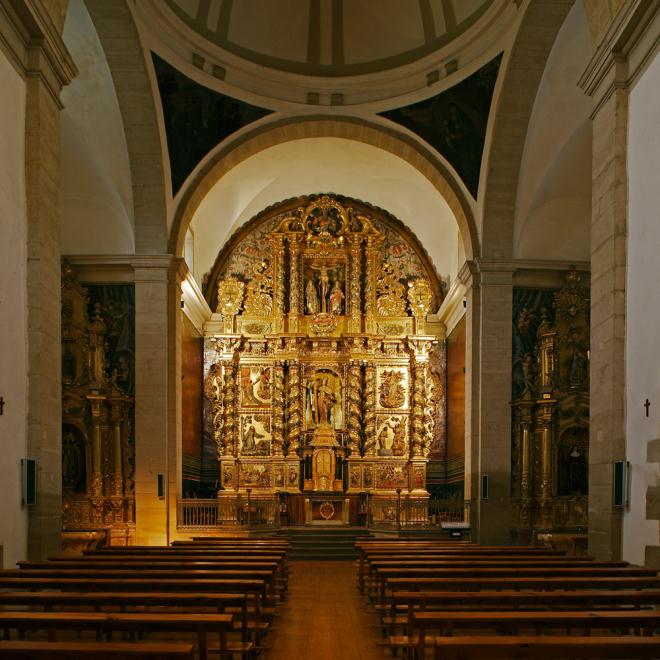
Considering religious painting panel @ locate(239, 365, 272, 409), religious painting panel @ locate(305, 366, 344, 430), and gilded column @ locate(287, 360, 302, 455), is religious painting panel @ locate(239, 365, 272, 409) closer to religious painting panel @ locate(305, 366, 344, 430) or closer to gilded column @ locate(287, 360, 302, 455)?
gilded column @ locate(287, 360, 302, 455)

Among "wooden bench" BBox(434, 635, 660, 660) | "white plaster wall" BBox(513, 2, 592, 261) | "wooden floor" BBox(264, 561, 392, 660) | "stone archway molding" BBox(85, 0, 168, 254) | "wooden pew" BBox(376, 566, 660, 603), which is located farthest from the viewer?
"white plaster wall" BBox(513, 2, 592, 261)

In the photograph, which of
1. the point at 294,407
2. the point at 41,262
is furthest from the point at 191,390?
the point at 41,262

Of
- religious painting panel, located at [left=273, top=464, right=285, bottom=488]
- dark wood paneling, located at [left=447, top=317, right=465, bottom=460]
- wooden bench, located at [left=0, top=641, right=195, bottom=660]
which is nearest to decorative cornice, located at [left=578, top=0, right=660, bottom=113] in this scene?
wooden bench, located at [left=0, top=641, right=195, bottom=660]

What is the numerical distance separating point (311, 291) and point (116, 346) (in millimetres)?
7918

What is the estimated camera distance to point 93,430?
629 inches

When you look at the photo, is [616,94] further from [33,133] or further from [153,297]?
[153,297]

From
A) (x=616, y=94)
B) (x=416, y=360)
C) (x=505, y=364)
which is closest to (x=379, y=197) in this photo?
(x=416, y=360)

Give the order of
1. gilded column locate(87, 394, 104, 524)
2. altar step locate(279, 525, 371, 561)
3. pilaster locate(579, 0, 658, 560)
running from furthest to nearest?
altar step locate(279, 525, 371, 561)
gilded column locate(87, 394, 104, 524)
pilaster locate(579, 0, 658, 560)

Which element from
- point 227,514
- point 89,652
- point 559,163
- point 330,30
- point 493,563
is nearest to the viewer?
point 89,652

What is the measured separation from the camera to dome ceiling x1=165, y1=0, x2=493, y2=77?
1627 cm

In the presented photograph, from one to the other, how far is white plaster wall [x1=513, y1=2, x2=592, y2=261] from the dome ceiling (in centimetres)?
246

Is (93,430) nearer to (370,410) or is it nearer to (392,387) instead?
(370,410)

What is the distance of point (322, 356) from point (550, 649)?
19.0m

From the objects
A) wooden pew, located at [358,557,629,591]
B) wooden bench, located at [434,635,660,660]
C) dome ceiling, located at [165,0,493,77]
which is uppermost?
dome ceiling, located at [165,0,493,77]
